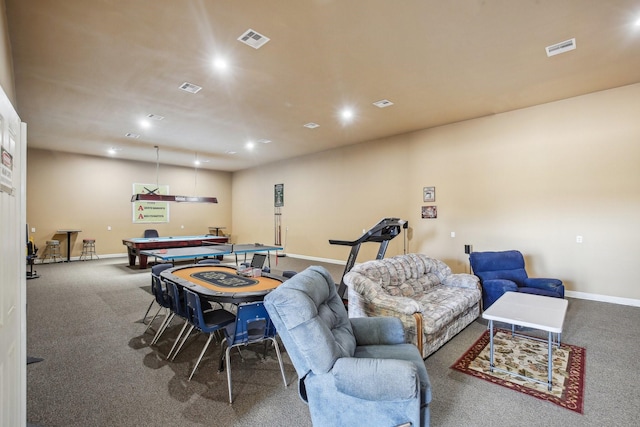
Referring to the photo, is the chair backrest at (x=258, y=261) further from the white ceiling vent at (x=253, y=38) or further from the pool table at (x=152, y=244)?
the pool table at (x=152, y=244)

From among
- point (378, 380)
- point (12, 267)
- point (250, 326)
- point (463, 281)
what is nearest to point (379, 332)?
point (378, 380)

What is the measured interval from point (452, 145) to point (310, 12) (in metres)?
4.58

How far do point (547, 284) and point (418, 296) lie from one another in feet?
6.58

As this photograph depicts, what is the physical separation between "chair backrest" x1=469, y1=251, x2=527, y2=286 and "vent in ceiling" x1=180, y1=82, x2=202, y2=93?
4.99 meters

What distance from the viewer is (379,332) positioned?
94.7 inches

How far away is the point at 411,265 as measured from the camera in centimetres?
421

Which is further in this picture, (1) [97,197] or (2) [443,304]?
(1) [97,197]

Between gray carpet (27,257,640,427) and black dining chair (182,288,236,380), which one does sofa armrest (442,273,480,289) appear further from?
black dining chair (182,288,236,380)

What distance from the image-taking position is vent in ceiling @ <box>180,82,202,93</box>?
4.64 metres

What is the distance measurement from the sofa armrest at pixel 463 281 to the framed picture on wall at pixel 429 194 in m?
2.68

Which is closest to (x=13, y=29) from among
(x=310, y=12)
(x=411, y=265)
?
(x=310, y=12)

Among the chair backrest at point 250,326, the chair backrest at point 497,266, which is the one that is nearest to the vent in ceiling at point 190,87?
the chair backrest at point 250,326

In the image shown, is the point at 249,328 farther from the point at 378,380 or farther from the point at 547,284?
the point at 547,284

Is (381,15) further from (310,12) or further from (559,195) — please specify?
(559,195)
